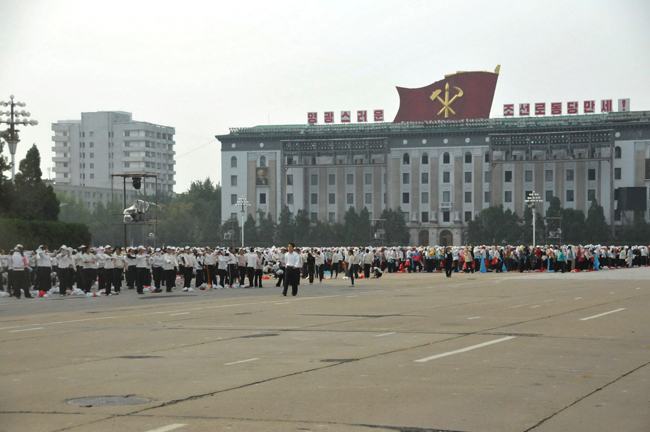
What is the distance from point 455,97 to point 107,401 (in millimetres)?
109369

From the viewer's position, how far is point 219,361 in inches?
473

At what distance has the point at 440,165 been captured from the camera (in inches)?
4835

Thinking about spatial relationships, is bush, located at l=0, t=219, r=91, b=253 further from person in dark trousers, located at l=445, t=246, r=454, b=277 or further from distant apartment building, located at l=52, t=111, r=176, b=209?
distant apartment building, located at l=52, t=111, r=176, b=209

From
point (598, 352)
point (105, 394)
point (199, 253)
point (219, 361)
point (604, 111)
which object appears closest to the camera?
point (105, 394)

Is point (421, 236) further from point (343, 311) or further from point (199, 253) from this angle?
point (343, 311)

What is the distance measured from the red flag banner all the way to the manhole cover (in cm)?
10777

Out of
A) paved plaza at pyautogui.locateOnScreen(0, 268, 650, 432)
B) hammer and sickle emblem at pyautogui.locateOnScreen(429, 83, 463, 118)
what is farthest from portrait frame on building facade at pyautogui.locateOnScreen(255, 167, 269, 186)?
paved plaza at pyautogui.locateOnScreen(0, 268, 650, 432)

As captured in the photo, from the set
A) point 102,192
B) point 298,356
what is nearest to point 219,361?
point 298,356

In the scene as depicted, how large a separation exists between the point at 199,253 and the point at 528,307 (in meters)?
19.7

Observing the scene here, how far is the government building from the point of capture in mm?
113938

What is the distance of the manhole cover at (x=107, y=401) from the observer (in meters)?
8.80

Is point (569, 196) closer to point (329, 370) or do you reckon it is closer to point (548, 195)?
point (548, 195)

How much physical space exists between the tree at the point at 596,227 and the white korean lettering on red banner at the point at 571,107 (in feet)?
43.1

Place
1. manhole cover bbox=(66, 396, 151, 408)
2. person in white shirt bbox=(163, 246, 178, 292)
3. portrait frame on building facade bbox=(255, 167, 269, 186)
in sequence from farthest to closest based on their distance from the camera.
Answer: portrait frame on building facade bbox=(255, 167, 269, 186), person in white shirt bbox=(163, 246, 178, 292), manhole cover bbox=(66, 396, 151, 408)
